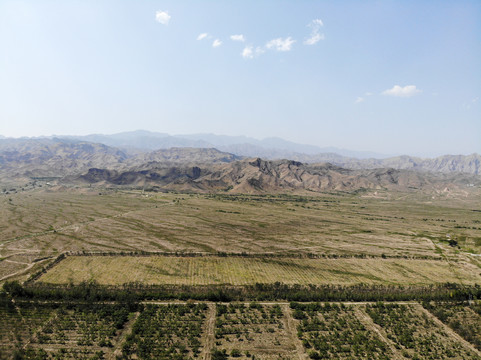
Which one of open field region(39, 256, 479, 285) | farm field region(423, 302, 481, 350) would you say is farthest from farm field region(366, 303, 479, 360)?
open field region(39, 256, 479, 285)

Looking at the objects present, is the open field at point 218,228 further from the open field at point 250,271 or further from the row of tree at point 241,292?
the row of tree at point 241,292

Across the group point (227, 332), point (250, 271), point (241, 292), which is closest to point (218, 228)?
point (250, 271)

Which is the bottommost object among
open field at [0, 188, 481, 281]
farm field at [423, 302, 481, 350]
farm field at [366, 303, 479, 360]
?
open field at [0, 188, 481, 281]

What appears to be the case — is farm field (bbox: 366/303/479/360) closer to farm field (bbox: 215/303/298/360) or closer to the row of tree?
the row of tree

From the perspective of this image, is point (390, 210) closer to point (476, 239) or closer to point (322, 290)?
point (476, 239)

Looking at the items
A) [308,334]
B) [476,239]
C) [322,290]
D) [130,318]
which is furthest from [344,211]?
[130,318]

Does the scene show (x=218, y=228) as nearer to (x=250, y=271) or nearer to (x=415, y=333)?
(x=250, y=271)
